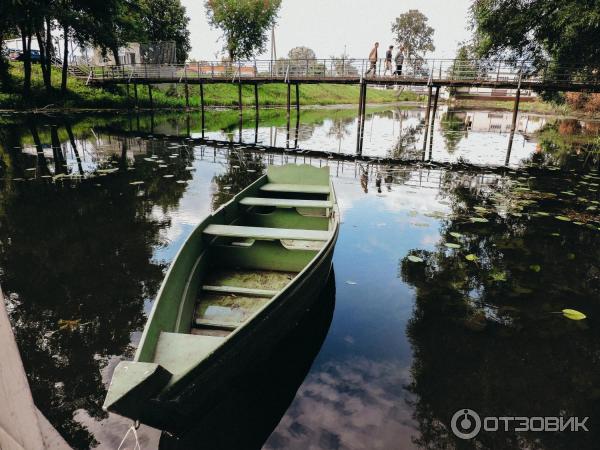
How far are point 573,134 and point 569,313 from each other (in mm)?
21368

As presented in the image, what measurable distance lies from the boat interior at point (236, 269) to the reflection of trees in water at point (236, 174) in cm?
210

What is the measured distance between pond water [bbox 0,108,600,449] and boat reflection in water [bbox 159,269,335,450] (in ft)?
0.04

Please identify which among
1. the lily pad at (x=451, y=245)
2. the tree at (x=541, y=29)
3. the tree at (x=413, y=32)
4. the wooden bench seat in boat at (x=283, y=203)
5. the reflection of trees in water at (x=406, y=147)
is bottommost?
the lily pad at (x=451, y=245)

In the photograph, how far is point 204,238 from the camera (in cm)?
397

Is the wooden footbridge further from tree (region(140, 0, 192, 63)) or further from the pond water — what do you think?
tree (region(140, 0, 192, 63))

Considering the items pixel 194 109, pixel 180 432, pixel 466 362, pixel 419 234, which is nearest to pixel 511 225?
pixel 419 234

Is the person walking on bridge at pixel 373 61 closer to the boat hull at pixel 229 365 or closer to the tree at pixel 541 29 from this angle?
the tree at pixel 541 29

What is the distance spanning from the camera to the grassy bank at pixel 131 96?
23.7 m

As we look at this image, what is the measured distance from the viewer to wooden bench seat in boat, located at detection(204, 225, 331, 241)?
398cm

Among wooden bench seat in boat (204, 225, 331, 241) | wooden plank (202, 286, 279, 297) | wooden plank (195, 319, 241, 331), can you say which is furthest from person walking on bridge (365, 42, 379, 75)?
wooden plank (195, 319, 241, 331)

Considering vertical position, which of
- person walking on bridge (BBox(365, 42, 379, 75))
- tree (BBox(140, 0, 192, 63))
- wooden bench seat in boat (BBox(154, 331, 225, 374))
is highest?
tree (BBox(140, 0, 192, 63))

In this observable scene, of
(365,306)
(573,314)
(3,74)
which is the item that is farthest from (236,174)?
(3,74)

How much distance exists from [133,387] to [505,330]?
3346 millimetres

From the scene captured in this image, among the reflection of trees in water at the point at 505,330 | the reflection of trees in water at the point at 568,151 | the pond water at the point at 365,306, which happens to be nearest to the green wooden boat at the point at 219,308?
the pond water at the point at 365,306
